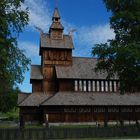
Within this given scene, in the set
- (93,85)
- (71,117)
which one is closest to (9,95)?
(71,117)

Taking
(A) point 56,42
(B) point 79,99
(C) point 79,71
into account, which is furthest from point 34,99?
(A) point 56,42

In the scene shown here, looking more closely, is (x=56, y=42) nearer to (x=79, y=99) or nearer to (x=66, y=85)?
(x=66, y=85)

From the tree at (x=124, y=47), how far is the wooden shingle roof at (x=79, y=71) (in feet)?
75.2

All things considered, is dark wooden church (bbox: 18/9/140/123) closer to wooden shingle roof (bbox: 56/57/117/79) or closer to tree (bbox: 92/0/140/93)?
wooden shingle roof (bbox: 56/57/117/79)

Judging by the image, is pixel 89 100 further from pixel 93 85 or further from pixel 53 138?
pixel 53 138

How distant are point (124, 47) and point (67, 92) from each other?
90.4 ft

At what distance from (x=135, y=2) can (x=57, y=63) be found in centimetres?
3059

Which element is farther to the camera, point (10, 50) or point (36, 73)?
point (36, 73)

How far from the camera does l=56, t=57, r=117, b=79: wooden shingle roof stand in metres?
62.5

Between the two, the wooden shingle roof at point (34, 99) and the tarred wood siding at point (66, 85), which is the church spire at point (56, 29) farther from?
the wooden shingle roof at point (34, 99)

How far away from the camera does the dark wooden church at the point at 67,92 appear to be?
57781 mm

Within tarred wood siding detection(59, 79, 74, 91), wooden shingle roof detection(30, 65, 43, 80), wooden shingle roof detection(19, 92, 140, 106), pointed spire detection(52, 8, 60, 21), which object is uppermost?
pointed spire detection(52, 8, 60, 21)

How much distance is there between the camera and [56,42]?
66.4m

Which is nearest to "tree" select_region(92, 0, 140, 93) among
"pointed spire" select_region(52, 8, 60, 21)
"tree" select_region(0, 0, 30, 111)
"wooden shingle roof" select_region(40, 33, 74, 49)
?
"tree" select_region(0, 0, 30, 111)
